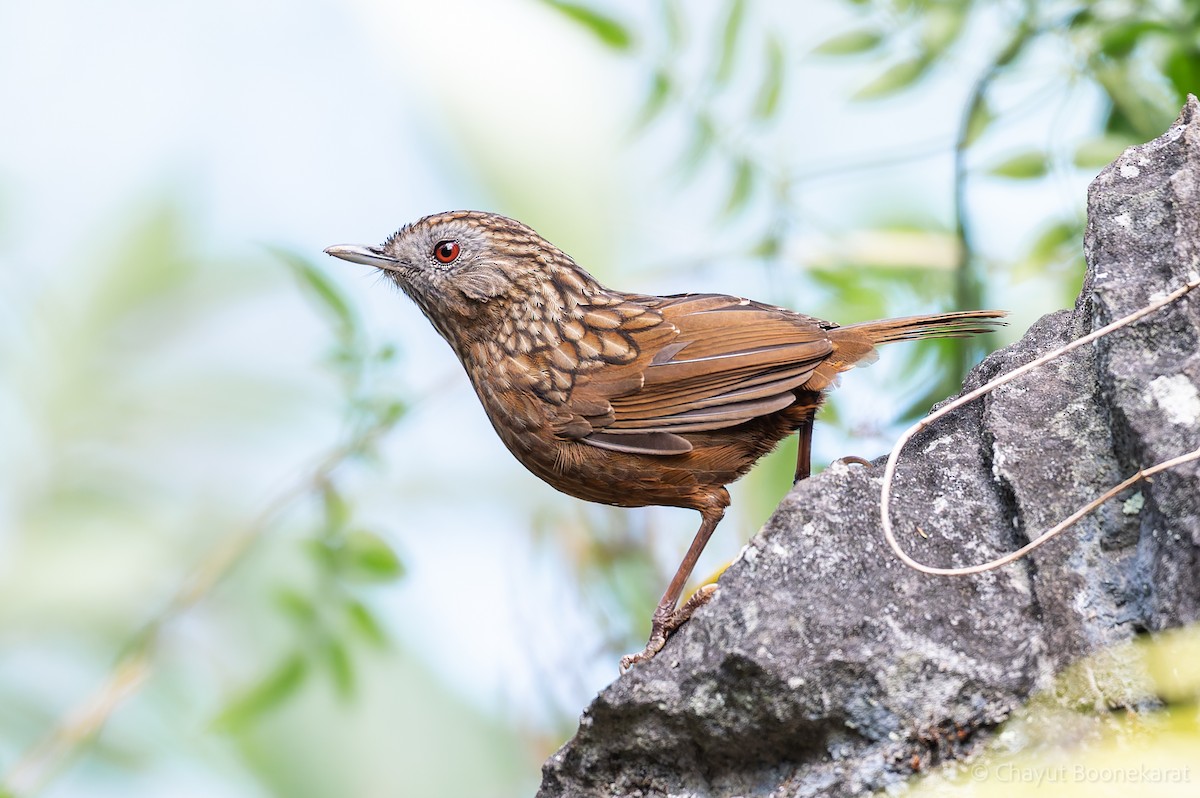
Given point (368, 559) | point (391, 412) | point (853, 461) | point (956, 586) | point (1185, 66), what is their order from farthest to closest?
1. point (391, 412)
2. point (368, 559)
3. point (1185, 66)
4. point (853, 461)
5. point (956, 586)

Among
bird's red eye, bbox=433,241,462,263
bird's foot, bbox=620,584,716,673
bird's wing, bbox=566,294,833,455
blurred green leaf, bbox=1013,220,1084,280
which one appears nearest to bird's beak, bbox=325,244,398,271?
bird's red eye, bbox=433,241,462,263

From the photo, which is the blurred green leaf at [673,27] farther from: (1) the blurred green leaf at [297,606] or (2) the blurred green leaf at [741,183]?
(1) the blurred green leaf at [297,606]

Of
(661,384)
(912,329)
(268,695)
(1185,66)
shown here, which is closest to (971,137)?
(1185,66)

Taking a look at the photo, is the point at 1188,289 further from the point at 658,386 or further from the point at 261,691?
the point at 261,691

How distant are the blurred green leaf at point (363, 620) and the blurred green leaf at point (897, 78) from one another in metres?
2.32

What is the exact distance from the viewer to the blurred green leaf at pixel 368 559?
160 inches

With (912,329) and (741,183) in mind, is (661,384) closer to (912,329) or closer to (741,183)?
(912,329)

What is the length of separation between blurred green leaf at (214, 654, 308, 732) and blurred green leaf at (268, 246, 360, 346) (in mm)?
1075

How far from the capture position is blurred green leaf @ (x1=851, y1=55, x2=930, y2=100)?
414 centimetres

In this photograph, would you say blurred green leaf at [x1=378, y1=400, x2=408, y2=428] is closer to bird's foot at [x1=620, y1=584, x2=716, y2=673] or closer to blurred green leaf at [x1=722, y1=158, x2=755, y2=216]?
blurred green leaf at [x1=722, y1=158, x2=755, y2=216]

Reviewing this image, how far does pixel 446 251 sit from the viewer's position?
12.2 feet

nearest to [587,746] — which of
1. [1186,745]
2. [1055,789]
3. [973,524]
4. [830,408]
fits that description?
[973,524]

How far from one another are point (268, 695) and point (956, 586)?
2576 mm

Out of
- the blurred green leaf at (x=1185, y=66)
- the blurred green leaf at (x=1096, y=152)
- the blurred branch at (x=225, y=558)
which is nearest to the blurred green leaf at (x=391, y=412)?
the blurred branch at (x=225, y=558)
